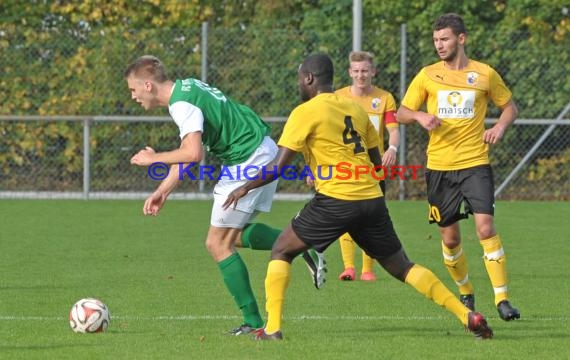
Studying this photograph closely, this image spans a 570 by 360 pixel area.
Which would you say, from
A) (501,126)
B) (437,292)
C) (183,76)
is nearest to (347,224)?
(437,292)

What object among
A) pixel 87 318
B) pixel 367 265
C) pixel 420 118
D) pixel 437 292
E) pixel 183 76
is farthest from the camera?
pixel 183 76

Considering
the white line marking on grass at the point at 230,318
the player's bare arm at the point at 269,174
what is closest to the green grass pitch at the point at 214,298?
the white line marking on grass at the point at 230,318

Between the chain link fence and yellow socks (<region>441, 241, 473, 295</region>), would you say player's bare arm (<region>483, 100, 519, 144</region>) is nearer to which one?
yellow socks (<region>441, 241, 473, 295</region>)

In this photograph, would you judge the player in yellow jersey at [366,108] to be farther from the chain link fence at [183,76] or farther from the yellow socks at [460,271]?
the chain link fence at [183,76]

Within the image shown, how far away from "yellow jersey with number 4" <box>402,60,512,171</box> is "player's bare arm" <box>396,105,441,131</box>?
0.20 metres

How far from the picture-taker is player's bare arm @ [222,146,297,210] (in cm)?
721

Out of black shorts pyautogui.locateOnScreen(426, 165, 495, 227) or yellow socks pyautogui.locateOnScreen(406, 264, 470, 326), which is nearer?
yellow socks pyautogui.locateOnScreen(406, 264, 470, 326)

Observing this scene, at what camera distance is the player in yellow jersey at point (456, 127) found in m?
8.93

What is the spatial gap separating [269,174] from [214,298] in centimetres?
267

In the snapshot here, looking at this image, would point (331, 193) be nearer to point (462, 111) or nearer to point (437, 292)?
point (437, 292)

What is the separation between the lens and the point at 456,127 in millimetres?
9039

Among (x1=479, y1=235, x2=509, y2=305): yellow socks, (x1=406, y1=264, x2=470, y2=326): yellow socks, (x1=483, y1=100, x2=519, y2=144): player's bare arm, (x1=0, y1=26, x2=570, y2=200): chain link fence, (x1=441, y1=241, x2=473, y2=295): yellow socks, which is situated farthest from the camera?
(x1=0, y1=26, x2=570, y2=200): chain link fence

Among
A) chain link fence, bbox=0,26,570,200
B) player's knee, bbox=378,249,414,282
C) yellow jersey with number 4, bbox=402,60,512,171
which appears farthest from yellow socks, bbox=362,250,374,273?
chain link fence, bbox=0,26,570,200

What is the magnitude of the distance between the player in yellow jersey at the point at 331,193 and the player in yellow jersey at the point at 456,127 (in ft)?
5.15
